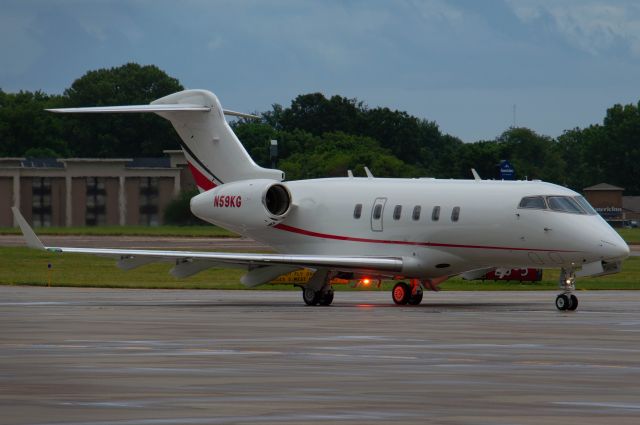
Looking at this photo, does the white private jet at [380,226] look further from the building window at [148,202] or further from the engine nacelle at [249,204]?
the building window at [148,202]

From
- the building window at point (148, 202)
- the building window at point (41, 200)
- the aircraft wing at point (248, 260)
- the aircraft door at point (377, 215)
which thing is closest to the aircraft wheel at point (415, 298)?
the aircraft wing at point (248, 260)

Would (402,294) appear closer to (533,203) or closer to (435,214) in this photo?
(435,214)

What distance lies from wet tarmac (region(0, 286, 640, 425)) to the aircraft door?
3.52 metres

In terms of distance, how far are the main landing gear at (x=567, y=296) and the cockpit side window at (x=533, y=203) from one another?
161cm

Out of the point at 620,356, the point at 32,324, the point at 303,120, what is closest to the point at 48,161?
the point at 303,120

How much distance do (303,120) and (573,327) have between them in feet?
451

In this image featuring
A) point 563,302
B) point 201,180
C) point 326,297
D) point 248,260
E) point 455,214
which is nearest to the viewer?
point 563,302

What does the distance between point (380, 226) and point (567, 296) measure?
576 centimetres

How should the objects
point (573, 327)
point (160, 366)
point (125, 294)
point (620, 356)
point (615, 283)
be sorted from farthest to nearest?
point (615, 283) < point (125, 294) < point (573, 327) < point (620, 356) < point (160, 366)

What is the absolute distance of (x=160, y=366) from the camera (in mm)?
19406

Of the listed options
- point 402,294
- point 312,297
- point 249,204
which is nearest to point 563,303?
point 402,294

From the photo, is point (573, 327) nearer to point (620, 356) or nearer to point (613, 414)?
point (620, 356)

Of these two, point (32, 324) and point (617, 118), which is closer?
point (32, 324)

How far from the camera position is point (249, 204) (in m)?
39.9
